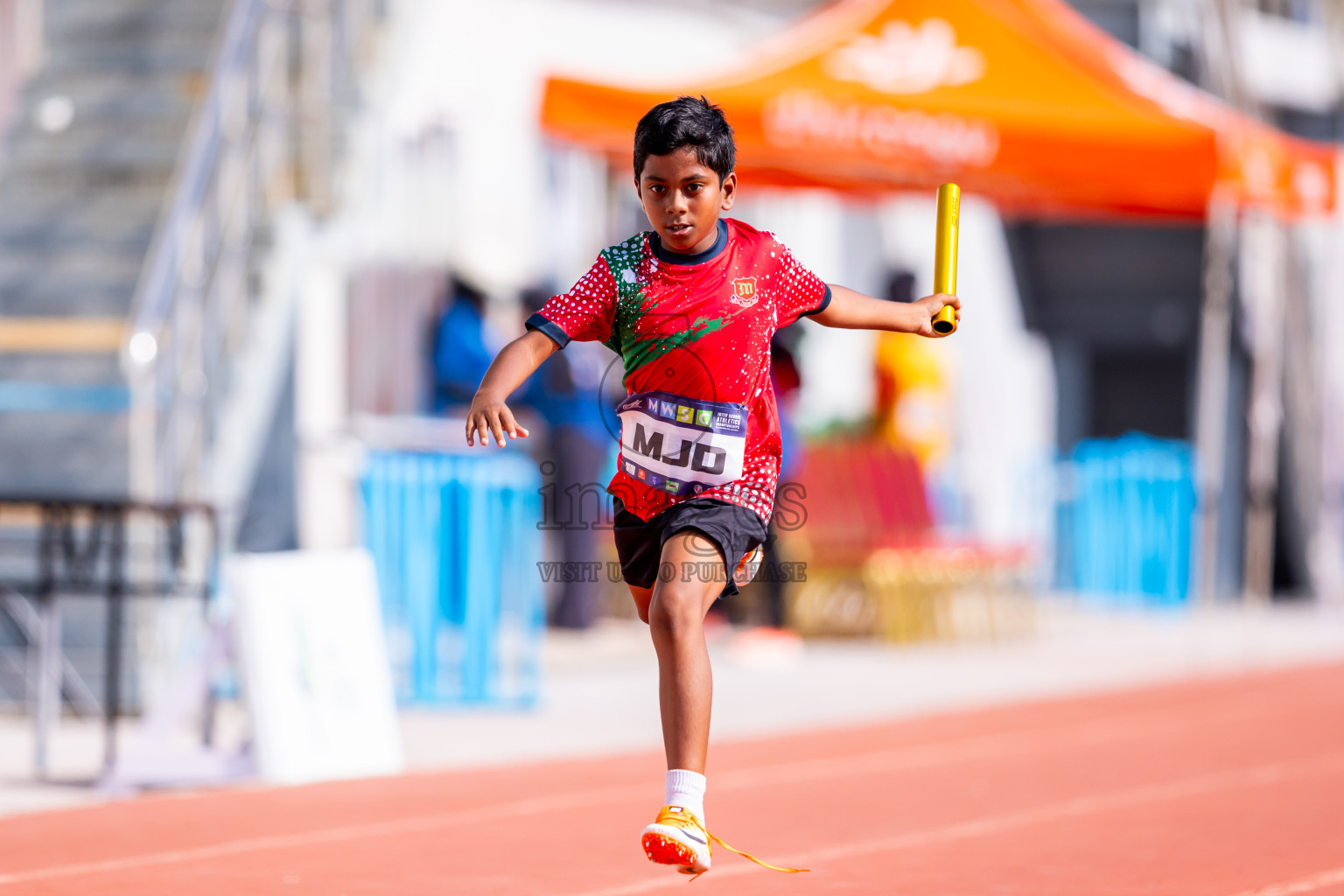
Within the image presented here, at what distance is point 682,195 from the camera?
15.4ft

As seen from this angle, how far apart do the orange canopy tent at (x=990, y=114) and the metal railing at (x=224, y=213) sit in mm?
1763

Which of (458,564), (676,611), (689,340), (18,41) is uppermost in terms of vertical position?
(18,41)

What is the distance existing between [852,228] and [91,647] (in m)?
10.2

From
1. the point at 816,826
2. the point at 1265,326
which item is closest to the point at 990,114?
the point at 1265,326

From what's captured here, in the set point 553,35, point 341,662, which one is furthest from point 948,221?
point 553,35

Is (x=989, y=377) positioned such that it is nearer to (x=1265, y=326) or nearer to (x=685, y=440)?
(x=1265, y=326)

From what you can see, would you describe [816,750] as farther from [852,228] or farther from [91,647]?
[852,228]

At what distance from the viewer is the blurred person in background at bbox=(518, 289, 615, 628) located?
471 inches

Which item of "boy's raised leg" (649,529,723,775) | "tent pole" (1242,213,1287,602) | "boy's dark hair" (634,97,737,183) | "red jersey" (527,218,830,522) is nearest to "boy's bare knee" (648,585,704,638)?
"boy's raised leg" (649,529,723,775)

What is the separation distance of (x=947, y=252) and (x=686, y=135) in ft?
2.44

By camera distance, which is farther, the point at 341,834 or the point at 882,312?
the point at 341,834

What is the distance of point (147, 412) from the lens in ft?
31.0

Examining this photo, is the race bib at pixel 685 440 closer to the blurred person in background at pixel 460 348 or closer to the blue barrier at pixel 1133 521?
the blurred person in background at pixel 460 348

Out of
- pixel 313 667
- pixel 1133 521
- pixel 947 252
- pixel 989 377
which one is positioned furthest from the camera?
pixel 989 377
